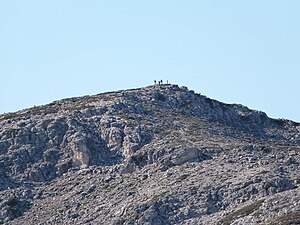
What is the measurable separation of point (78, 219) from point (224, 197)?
15610mm

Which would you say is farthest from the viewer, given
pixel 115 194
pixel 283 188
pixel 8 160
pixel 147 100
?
pixel 147 100

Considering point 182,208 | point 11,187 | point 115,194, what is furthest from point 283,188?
point 11,187

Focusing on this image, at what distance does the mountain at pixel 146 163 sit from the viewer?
121375mm

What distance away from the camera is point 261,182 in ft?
400

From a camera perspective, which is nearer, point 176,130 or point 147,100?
point 176,130

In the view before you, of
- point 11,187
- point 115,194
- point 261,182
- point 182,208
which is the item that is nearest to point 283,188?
point 261,182

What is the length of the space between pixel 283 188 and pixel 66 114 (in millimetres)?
36219

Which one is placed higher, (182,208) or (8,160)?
(8,160)

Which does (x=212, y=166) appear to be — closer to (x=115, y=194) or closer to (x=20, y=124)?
(x=115, y=194)

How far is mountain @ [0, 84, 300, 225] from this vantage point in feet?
398

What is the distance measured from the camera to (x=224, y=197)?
401ft

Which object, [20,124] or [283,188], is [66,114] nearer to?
[20,124]

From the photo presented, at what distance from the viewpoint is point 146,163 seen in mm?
134875

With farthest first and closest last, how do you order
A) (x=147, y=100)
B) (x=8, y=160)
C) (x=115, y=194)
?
1. (x=147, y=100)
2. (x=8, y=160)
3. (x=115, y=194)
